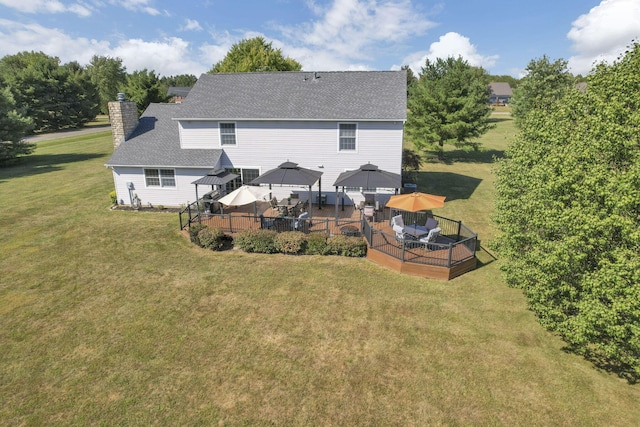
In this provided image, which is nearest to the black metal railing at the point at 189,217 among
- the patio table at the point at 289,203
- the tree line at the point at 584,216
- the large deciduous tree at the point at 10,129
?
the patio table at the point at 289,203

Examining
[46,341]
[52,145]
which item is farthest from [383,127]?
[52,145]

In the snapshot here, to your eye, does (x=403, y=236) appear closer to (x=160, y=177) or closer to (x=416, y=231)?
(x=416, y=231)

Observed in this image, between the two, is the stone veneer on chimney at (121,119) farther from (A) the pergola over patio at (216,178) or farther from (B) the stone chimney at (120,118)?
(A) the pergola over patio at (216,178)

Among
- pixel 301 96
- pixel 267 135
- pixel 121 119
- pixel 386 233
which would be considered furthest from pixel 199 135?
pixel 386 233

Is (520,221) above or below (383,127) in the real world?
below

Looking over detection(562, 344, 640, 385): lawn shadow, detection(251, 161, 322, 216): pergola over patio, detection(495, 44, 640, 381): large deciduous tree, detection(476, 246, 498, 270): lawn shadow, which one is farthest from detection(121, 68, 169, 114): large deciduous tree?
detection(562, 344, 640, 385): lawn shadow

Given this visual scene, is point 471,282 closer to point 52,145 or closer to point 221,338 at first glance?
point 221,338

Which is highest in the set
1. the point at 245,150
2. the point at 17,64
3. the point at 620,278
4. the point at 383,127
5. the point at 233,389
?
the point at 17,64

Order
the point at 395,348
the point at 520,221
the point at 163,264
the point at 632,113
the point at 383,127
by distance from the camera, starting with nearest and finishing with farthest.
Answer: the point at 632,113 → the point at 395,348 → the point at 520,221 → the point at 163,264 → the point at 383,127
